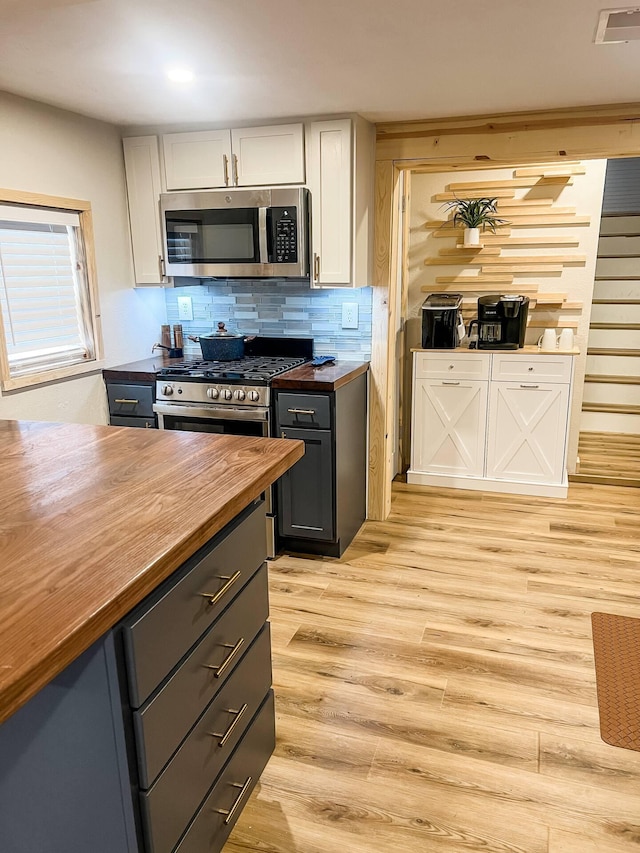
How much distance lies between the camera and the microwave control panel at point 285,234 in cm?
316

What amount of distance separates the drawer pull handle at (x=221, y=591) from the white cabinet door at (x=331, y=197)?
205 centimetres

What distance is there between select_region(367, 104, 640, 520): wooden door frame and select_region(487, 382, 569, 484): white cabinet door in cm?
81

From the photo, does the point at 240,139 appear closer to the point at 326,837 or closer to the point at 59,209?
the point at 59,209

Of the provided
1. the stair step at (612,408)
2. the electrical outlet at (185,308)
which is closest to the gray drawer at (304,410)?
the electrical outlet at (185,308)

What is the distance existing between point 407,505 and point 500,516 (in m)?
0.57

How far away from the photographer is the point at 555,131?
122 inches

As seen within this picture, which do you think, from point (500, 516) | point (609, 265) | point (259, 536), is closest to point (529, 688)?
point (259, 536)

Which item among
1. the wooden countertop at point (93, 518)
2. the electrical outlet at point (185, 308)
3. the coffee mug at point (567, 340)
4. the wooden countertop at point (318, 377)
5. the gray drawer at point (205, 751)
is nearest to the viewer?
the wooden countertop at point (93, 518)

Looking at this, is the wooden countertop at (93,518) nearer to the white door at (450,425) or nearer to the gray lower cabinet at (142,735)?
the gray lower cabinet at (142,735)

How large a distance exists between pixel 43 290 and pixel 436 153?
208cm

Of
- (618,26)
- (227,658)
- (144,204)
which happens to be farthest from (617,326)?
(227,658)

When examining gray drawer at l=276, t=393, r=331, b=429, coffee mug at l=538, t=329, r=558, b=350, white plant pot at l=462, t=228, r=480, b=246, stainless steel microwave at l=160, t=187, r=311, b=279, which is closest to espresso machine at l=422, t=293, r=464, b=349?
white plant pot at l=462, t=228, r=480, b=246

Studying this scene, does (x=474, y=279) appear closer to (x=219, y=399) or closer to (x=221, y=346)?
(x=221, y=346)

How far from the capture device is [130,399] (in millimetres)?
3346
